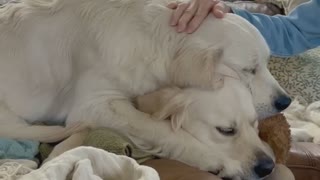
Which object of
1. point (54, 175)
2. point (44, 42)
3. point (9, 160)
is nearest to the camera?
point (54, 175)

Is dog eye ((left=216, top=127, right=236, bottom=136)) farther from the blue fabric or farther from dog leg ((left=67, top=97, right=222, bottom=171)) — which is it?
the blue fabric

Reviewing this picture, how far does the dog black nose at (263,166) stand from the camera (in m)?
1.36

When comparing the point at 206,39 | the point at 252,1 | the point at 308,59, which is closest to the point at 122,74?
the point at 206,39

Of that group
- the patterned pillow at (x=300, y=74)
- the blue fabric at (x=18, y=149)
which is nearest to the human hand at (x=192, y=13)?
the blue fabric at (x=18, y=149)

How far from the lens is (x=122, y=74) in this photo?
4.79ft

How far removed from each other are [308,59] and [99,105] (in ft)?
3.85

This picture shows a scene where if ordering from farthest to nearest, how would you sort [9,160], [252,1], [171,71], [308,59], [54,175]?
[252,1] < [308,59] < [171,71] < [9,160] < [54,175]

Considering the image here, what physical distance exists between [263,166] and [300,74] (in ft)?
3.31

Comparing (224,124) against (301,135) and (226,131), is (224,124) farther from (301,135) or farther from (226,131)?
(301,135)

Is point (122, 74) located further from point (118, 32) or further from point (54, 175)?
point (54, 175)

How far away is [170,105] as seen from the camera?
1395mm

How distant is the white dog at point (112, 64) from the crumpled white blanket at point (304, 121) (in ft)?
1.08

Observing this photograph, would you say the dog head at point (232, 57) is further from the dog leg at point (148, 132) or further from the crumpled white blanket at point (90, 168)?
the crumpled white blanket at point (90, 168)

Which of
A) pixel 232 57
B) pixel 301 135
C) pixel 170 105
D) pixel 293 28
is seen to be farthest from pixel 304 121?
pixel 170 105
